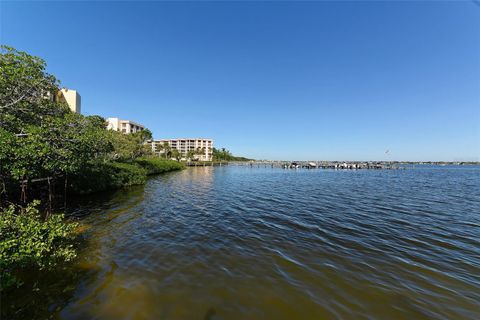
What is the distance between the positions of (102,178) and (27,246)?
753 inches

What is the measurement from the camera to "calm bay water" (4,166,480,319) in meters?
5.13

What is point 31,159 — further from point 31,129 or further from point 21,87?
point 21,87

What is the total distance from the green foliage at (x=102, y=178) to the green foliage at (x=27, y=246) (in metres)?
13.5

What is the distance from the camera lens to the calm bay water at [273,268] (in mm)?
5129

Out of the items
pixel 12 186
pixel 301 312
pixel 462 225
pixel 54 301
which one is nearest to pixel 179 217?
pixel 54 301

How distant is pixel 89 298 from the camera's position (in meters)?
5.26

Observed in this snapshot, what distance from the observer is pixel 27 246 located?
5363 mm

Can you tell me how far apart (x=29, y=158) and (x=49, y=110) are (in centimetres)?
525

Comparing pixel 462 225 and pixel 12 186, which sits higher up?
pixel 12 186

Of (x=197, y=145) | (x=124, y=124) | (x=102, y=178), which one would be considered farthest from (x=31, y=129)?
(x=197, y=145)

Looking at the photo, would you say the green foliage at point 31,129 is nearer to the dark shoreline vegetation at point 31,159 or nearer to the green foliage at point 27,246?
the dark shoreline vegetation at point 31,159

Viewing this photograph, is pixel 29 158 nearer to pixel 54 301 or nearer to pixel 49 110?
pixel 49 110

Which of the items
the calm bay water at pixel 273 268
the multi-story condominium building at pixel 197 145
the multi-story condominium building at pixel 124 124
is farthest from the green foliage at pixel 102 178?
the multi-story condominium building at pixel 197 145

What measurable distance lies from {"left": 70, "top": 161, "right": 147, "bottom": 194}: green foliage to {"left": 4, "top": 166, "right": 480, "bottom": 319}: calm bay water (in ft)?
23.4
